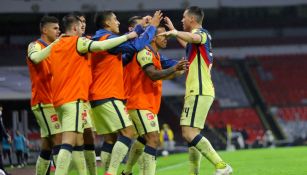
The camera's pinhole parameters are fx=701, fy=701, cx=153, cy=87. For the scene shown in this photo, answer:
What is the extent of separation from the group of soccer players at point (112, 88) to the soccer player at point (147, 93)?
0.01 m

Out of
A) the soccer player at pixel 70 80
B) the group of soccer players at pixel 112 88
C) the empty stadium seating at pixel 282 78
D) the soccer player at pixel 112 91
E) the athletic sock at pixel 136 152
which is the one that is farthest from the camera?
the empty stadium seating at pixel 282 78

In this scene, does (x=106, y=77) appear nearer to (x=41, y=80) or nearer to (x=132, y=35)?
(x=132, y=35)

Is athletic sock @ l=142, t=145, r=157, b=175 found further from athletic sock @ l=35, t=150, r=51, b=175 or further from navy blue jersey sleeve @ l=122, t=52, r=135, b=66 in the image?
athletic sock @ l=35, t=150, r=51, b=175

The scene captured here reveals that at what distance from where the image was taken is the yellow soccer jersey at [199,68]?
10070 mm

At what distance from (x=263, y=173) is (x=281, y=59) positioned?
35.5 m

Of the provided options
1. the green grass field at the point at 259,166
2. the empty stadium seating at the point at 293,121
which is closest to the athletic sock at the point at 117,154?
the green grass field at the point at 259,166

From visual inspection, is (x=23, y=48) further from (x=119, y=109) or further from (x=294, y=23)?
(x=119, y=109)

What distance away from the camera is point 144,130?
967 centimetres

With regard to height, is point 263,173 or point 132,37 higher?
point 132,37

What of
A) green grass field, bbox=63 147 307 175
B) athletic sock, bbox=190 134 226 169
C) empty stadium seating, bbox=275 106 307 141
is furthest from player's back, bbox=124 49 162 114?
empty stadium seating, bbox=275 106 307 141

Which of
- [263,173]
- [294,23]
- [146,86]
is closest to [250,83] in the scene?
[294,23]

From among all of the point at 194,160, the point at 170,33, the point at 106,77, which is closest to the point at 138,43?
the point at 170,33

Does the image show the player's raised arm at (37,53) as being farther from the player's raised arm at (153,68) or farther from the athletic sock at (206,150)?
the athletic sock at (206,150)

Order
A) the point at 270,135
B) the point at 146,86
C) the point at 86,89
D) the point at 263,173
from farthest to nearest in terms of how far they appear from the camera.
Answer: the point at 270,135, the point at 263,173, the point at 146,86, the point at 86,89
